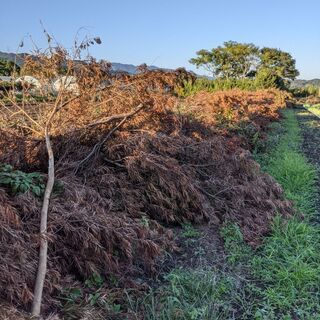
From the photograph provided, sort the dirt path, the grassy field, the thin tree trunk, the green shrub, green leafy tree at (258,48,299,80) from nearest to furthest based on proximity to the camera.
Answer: the thin tree trunk → the grassy field → the green shrub → the dirt path → green leafy tree at (258,48,299,80)

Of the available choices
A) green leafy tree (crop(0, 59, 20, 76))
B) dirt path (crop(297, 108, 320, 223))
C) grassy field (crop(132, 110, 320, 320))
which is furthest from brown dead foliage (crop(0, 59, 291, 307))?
dirt path (crop(297, 108, 320, 223))

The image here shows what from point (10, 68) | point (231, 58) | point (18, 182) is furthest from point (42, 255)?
point (231, 58)

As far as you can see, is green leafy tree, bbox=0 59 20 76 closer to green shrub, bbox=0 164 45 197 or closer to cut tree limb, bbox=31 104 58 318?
green shrub, bbox=0 164 45 197

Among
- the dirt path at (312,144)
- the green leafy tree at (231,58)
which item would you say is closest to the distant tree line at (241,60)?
the green leafy tree at (231,58)

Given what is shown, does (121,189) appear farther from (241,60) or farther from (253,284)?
(241,60)

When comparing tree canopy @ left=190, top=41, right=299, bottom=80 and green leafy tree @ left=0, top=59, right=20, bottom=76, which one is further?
tree canopy @ left=190, top=41, right=299, bottom=80

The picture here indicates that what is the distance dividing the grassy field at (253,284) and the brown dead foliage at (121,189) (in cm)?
19

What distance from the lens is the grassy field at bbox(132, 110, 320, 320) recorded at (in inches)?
90.3

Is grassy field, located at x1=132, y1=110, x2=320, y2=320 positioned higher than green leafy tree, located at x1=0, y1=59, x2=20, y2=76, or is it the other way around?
green leafy tree, located at x1=0, y1=59, x2=20, y2=76

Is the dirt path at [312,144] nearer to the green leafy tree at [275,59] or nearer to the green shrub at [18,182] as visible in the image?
the green shrub at [18,182]

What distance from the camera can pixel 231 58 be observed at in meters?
52.8

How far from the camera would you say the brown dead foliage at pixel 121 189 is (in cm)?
230

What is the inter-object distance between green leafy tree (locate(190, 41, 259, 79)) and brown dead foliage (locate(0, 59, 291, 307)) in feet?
162

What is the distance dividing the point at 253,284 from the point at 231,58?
174ft
